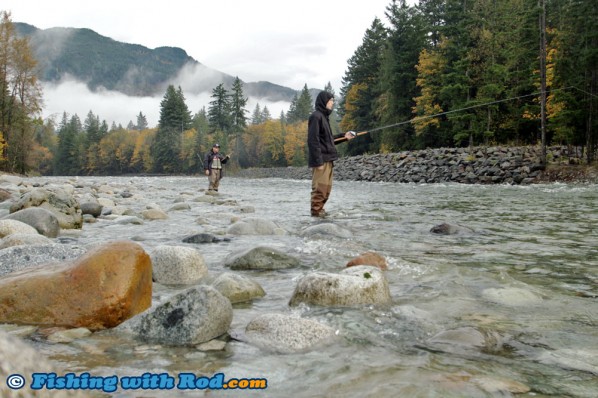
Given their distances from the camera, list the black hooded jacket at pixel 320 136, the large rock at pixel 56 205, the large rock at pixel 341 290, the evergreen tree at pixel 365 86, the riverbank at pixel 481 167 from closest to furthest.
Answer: the large rock at pixel 341 290 → the large rock at pixel 56 205 → the black hooded jacket at pixel 320 136 → the riverbank at pixel 481 167 → the evergreen tree at pixel 365 86

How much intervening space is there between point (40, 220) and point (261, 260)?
3.89m

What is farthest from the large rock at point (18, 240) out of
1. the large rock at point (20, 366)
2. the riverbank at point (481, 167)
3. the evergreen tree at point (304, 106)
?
the evergreen tree at point (304, 106)

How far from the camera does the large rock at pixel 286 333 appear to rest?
2523 mm

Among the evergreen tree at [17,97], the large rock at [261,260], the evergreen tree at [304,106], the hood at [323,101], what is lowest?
the large rock at [261,260]

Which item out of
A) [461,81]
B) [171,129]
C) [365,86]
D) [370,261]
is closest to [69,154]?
[171,129]

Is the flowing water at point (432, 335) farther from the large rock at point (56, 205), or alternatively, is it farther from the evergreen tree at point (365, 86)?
the evergreen tree at point (365, 86)

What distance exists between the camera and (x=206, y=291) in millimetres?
2818

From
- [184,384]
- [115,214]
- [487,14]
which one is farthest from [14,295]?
[487,14]

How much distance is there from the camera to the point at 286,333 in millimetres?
2602

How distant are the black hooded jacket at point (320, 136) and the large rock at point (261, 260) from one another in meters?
4.16

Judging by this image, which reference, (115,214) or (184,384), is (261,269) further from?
(115,214)

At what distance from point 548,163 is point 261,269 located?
23.6 metres

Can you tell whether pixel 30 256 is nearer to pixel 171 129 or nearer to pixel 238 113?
pixel 238 113

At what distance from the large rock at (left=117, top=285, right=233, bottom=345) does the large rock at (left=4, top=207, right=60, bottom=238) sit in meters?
4.51
